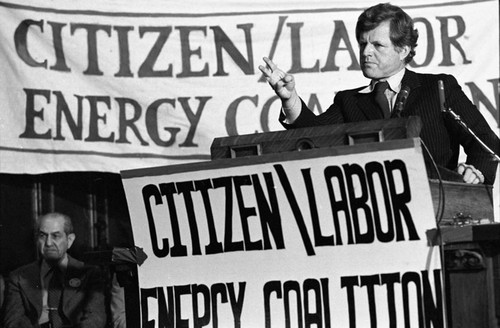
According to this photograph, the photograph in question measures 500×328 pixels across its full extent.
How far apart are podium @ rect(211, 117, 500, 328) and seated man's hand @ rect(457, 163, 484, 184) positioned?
134mm

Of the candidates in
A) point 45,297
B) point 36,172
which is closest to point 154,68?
point 36,172

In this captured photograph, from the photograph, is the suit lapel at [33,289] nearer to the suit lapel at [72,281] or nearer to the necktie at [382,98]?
the suit lapel at [72,281]

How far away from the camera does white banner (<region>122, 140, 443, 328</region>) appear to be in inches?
141

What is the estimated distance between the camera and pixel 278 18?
6816 mm

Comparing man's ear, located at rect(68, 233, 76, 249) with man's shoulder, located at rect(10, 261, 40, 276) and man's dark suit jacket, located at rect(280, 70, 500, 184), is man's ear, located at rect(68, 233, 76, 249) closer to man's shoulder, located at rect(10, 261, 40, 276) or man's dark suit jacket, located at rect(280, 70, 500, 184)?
man's shoulder, located at rect(10, 261, 40, 276)

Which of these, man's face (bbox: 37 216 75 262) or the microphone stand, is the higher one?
the microphone stand

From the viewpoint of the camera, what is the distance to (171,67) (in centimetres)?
673

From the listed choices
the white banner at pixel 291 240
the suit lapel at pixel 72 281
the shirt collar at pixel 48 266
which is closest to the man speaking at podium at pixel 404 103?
the white banner at pixel 291 240

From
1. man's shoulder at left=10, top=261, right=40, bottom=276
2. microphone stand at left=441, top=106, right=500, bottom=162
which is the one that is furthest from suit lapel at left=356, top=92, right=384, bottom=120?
man's shoulder at left=10, top=261, right=40, bottom=276

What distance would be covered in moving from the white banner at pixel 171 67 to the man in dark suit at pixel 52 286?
52 cm

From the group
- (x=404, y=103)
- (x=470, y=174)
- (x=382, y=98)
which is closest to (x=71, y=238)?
(x=382, y=98)

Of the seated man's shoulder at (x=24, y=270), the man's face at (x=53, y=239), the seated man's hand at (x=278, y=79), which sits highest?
the seated man's hand at (x=278, y=79)

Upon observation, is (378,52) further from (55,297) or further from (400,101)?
Result: (55,297)

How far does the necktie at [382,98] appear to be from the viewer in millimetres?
4434
